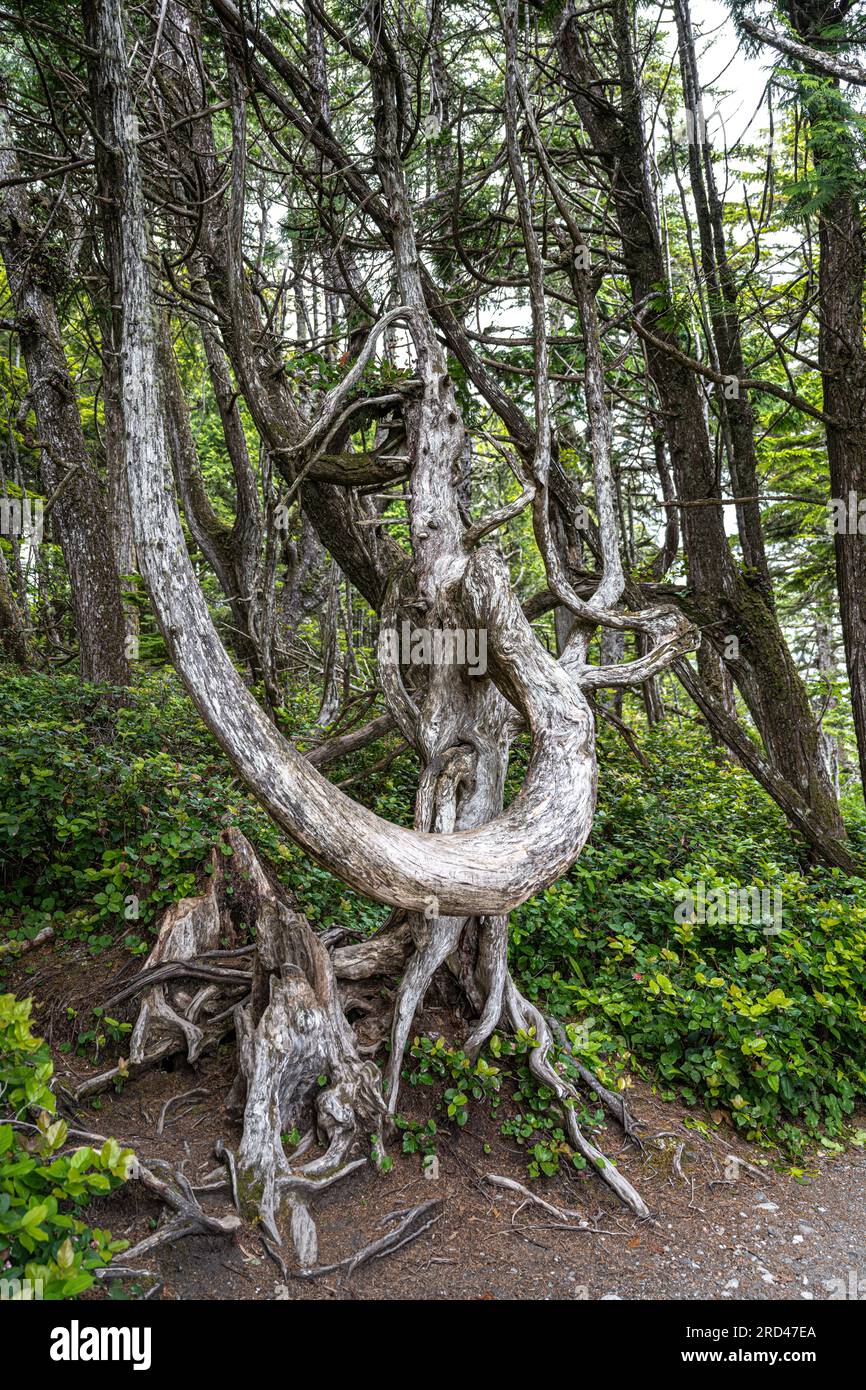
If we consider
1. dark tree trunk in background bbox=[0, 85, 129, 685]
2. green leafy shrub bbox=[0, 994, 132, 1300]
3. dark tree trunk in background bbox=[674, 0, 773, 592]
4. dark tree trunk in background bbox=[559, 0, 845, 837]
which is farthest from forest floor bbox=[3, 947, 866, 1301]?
dark tree trunk in background bbox=[674, 0, 773, 592]

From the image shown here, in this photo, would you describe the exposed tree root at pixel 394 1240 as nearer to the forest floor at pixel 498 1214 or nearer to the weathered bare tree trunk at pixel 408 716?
the forest floor at pixel 498 1214

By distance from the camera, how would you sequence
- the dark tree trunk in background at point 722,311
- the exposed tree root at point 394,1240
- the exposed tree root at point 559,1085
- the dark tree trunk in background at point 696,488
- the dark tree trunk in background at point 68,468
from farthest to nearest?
1. the dark tree trunk in background at point 68,468
2. the dark tree trunk in background at point 696,488
3. the dark tree trunk in background at point 722,311
4. the exposed tree root at point 559,1085
5. the exposed tree root at point 394,1240

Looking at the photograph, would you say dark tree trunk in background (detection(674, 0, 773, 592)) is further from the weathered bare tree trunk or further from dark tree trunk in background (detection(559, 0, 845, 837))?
the weathered bare tree trunk

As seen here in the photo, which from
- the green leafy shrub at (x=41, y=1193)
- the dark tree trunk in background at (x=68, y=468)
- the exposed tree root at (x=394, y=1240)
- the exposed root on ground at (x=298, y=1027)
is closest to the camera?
the green leafy shrub at (x=41, y=1193)

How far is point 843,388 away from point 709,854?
150 inches

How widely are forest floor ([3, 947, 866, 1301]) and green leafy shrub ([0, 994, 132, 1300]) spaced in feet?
2.87

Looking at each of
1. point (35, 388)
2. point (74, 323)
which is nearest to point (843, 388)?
point (35, 388)

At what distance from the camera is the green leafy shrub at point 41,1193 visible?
2.03 metres

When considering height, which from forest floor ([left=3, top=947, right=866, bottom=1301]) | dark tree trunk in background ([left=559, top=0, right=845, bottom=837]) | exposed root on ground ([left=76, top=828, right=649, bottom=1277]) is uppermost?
dark tree trunk in background ([left=559, top=0, right=845, bottom=837])

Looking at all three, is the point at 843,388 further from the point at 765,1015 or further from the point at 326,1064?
the point at 326,1064

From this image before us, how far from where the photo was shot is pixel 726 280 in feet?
23.7

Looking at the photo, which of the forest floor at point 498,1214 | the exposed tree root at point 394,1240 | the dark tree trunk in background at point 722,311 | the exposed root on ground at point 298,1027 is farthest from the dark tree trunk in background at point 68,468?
the dark tree trunk in background at point 722,311

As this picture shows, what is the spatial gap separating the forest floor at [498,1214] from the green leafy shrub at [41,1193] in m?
0.88

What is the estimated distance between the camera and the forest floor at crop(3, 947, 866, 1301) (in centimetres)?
328
